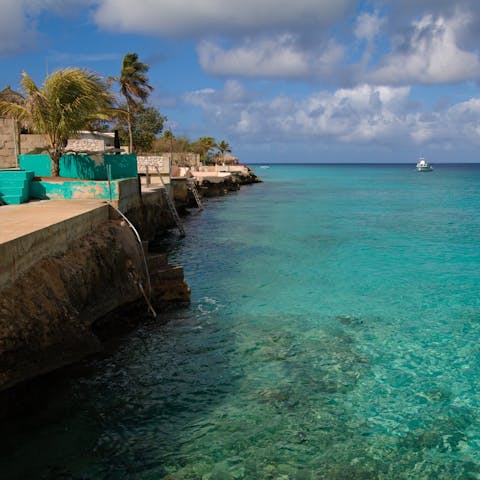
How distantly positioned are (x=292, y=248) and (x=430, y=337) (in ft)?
36.4

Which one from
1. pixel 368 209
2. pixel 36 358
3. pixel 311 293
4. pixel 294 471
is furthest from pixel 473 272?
pixel 368 209

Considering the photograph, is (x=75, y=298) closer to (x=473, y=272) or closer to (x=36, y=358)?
(x=36, y=358)

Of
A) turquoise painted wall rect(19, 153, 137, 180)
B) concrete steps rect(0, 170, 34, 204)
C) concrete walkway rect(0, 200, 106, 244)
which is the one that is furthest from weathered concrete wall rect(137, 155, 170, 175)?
concrete walkway rect(0, 200, 106, 244)

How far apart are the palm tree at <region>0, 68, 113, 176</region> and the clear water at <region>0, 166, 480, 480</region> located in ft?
23.7

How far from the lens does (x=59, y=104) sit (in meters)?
17.5

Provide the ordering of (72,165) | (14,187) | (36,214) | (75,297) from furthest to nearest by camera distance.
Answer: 1. (72,165)
2. (14,187)
3. (36,214)
4. (75,297)

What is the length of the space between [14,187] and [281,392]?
36.6 feet

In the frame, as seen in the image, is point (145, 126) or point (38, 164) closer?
point (38, 164)

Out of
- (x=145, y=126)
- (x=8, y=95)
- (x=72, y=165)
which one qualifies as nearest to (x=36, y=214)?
(x=72, y=165)

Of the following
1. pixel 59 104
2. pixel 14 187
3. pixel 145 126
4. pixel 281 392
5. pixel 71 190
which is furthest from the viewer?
pixel 145 126

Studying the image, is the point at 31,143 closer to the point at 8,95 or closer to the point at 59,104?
the point at 59,104

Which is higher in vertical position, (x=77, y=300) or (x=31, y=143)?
(x=31, y=143)

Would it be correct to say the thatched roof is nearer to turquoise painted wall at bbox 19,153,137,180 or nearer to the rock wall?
turquoise painted wall at bbox 19,153,137,180

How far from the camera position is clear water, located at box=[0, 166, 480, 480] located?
6527mm
